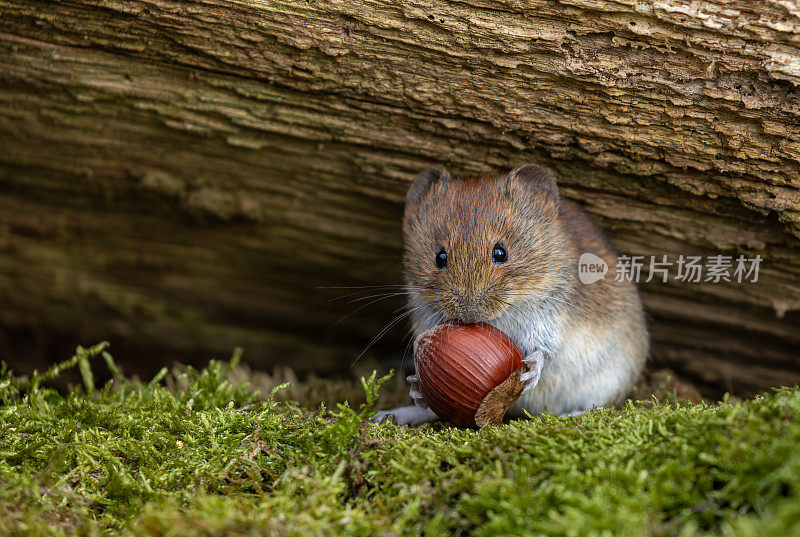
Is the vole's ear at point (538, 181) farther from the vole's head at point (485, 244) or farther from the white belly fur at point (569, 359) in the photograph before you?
the white belly fur at point (569, 359)

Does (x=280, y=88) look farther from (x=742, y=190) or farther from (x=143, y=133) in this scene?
(x=742, y=190)

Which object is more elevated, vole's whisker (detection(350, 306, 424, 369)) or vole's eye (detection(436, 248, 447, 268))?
vole's eye (detection(436, 248, 447, 268))

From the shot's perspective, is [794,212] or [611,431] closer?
[611,431]

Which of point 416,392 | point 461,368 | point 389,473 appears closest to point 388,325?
point 416,392

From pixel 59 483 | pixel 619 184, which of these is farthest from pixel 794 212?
pixel 59 483

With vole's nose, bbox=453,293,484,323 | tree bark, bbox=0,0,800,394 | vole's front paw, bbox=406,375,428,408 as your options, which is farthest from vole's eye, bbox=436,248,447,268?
tree bark, bbox=0,0,800,394

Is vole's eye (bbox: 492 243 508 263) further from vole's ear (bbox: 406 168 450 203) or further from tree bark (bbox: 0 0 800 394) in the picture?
tree bark (bbox: 0 0 800 394)
